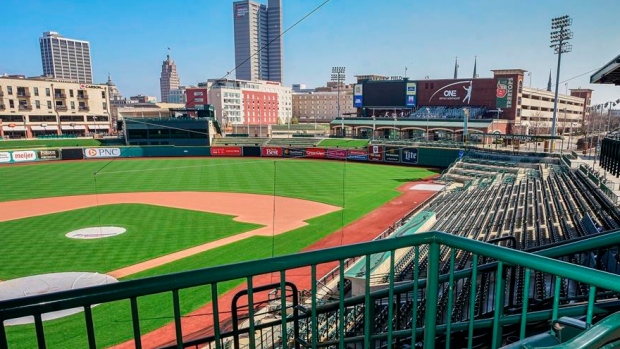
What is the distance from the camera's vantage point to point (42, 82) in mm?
76750

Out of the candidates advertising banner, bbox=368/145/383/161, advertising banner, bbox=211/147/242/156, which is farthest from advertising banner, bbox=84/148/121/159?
advertising banner, bbox=368/145/383/161

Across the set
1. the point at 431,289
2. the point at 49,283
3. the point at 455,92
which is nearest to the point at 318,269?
the point at 49,283

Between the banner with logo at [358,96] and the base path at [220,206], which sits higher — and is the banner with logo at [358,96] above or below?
above

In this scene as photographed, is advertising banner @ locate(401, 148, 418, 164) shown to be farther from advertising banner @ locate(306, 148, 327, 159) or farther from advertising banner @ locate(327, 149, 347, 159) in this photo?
advertising banner @ locate(306, 148, 327, 159)

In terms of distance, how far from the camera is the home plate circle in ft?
70.5

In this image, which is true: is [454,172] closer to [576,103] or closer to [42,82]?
[42,82]

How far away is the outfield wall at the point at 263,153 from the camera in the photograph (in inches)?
2005

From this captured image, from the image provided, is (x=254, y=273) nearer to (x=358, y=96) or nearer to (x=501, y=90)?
(x=501, y=90)

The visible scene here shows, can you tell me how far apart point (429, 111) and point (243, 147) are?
3634 centimetres

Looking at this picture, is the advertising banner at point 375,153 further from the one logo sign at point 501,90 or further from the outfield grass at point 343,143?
the one logo sign at point 501,90

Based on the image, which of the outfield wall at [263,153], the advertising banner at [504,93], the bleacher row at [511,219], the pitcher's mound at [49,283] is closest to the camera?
the bleacher row at [511,219]

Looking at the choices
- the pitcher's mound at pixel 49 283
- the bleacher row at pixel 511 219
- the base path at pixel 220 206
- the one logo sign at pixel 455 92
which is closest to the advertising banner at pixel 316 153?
the base path at pixel 220 206

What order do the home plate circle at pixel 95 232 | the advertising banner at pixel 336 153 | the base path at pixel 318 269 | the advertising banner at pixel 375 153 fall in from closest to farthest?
1. the base path at pixel 318 269
2. the home plate circle at pixel 95 232
3. the advertising banner at pixel 375 153
4. the advertising banner at pixel 336 153

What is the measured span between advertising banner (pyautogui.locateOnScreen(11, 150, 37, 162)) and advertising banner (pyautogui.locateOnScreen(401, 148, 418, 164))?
5098cm
